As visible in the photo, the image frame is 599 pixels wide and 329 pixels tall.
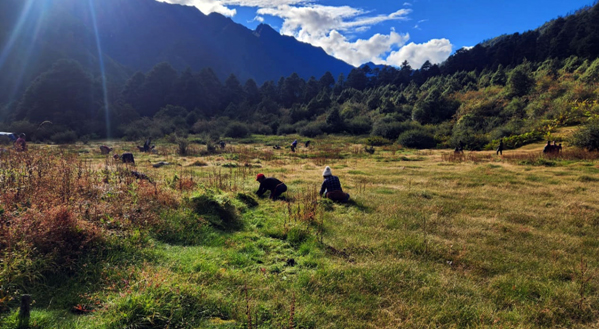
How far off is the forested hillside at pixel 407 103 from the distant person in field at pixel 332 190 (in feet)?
73.3

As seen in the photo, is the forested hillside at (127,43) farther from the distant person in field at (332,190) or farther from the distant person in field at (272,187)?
the distant person in field at (332,190)

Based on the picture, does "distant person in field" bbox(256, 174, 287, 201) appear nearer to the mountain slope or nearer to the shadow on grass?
the shadow on grass

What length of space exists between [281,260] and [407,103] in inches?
2087

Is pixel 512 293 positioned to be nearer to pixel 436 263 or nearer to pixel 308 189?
pixel 436 263

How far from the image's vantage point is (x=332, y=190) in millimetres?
8180

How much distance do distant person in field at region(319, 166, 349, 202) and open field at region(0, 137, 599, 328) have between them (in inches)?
14.8

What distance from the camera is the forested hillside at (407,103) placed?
2831cm

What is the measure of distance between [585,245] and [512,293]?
3085 mm

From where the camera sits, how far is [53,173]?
6.94m

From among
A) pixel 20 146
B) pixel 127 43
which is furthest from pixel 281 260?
pixel 127 43

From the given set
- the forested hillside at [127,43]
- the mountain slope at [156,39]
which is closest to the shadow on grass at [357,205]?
the forested hillside at [127,43]

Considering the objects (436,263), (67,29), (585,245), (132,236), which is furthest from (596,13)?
(67,29)

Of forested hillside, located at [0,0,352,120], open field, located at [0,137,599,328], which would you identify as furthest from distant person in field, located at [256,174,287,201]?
forested hillside, located at [0,0,352,120]

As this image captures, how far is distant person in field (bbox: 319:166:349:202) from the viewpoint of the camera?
806cm
